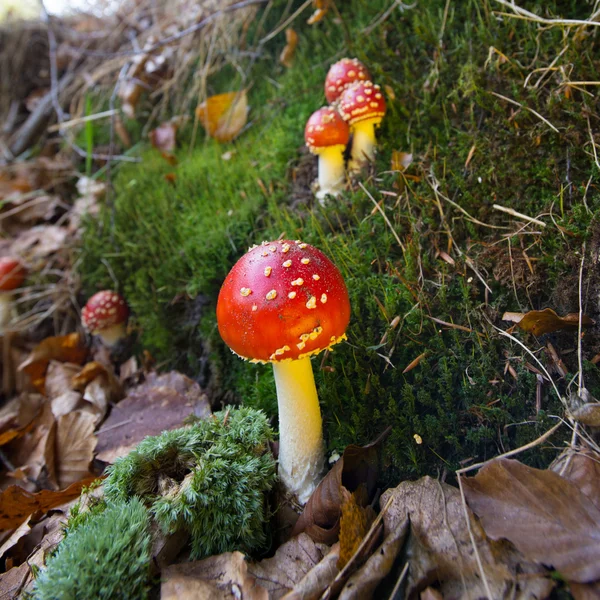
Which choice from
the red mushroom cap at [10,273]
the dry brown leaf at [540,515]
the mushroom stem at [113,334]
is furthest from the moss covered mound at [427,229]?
the red mushroom cap at [10,273]

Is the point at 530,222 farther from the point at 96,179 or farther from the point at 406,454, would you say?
the point at 96,179

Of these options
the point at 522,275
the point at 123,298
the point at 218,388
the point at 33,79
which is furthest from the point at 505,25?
the point at 33,79

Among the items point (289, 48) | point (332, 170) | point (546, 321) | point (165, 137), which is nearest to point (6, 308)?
point (165, 137)

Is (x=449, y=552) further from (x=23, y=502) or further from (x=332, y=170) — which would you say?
(x=332, y=170)

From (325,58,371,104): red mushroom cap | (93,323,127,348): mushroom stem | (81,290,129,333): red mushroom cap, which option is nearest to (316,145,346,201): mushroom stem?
(325,58,371,104): red mushroom cap

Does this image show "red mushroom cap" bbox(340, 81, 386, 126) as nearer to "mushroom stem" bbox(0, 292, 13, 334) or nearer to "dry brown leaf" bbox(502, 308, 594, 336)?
"dry brown leaf" bbox(502, 308, 594, 336)

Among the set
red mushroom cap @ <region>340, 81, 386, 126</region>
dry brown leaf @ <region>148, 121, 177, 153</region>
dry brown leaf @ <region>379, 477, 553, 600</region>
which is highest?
red mushroom cap @ <region>340, 81, 386, 126</region>

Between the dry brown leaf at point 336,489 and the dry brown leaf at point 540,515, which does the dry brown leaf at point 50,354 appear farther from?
the dry brown leaf at point 540,515
